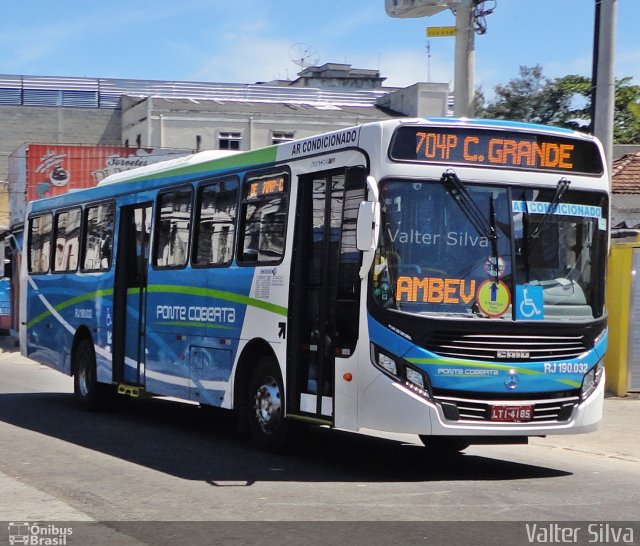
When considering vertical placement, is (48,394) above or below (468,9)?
below

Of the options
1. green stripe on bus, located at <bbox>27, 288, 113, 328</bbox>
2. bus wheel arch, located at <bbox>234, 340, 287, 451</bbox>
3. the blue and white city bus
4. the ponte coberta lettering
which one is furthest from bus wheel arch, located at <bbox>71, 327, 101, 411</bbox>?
bus wheel arch, located at <bbox>234, 340, 287, 451</bbox>

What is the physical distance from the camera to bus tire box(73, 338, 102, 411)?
647 inches

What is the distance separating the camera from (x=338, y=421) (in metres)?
10.4

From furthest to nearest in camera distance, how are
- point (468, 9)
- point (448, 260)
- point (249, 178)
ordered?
point (468, 9), point (249, 178), point (448, 260)

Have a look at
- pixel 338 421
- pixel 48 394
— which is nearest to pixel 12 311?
pixel 48 394

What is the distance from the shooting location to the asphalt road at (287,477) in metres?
8.58

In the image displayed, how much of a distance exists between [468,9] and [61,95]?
53531mm

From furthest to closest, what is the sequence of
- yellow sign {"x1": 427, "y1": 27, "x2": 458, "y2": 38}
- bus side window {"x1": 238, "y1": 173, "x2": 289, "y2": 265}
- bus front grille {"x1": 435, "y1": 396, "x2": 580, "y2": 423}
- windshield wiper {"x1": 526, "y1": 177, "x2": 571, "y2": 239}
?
yellow sign {"x1": 427, "y1": 27, "x2": 458, "y2": 38}
bus side window {"x1": 238, "y1": 173, "x2": 289, "y2": 265}
windshield wiper {"x1": 526, "y1": 177, "x2": 571, "y2": 239}
bus front grille {"x1": 435, "y1": 396, "x2": 580, "y2": 423}

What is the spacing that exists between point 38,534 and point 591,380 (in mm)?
5320

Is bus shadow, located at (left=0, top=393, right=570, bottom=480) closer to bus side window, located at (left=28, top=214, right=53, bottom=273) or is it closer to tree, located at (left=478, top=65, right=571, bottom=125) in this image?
bus side window, located at (left=28, top=214, right=53, bottom=273)

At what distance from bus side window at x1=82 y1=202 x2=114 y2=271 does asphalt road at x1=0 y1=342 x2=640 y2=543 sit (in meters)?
2.34

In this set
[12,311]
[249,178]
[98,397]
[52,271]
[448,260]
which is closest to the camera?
[448,260]

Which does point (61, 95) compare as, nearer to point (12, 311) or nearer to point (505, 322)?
point (12, 311)

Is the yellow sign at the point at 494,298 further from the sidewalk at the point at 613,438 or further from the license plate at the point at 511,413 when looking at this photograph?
the sidewalk at the point at 613,438
